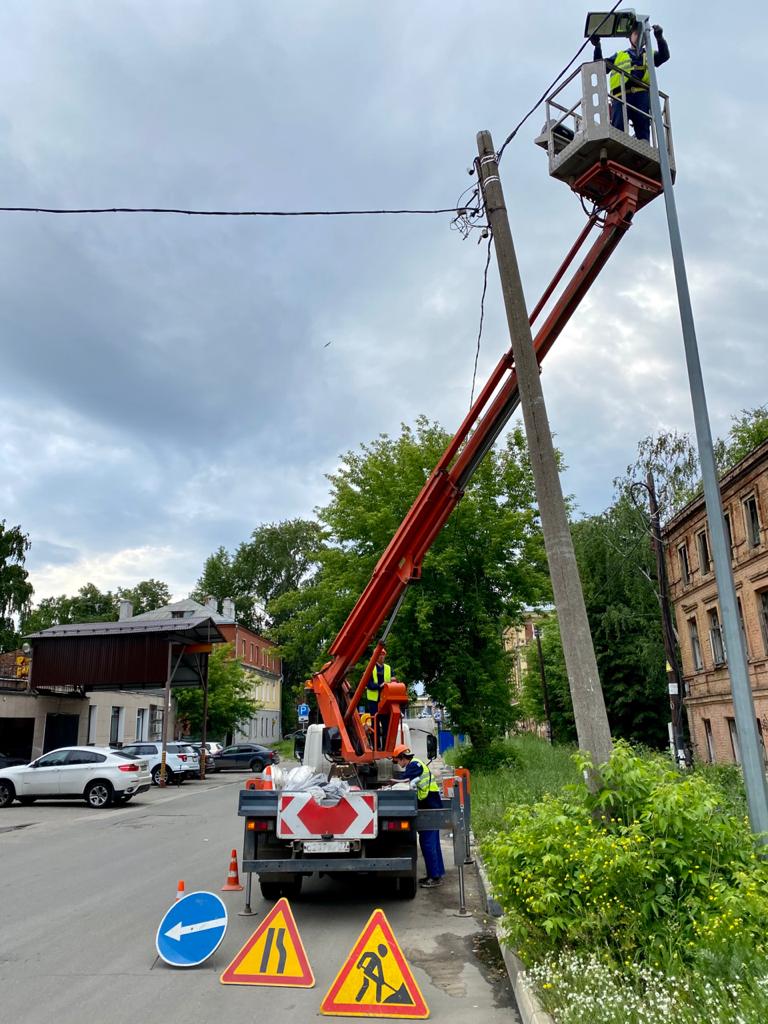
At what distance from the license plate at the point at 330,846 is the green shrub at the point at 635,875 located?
2504 millimetres

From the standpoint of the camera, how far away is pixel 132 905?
8328 mm

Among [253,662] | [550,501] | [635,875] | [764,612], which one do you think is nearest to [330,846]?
[635,875]

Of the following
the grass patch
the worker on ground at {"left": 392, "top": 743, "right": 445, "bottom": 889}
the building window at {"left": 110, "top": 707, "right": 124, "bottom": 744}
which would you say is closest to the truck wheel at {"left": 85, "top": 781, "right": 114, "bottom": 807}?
the grass patch

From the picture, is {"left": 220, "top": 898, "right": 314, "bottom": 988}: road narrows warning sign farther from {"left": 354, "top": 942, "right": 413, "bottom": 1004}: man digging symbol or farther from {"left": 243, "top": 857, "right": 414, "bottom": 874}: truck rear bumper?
{"left": 243, "top": 857, "right": 414, "bottom": 874}: truck rear bumper

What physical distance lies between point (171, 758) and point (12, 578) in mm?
19311

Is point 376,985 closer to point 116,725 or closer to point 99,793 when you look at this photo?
point 99,793

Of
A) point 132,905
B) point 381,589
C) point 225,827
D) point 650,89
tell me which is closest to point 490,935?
point 132,905

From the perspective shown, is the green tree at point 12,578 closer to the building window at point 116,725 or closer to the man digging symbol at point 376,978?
the building window at point 116,725

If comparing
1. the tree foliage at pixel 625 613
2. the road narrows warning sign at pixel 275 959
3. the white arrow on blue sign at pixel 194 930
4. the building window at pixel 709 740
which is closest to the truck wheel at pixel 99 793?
the white arrow on blue sign at pixel 194 930

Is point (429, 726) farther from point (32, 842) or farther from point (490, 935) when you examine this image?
point (490, 935)

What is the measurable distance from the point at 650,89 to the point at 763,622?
55.3ft

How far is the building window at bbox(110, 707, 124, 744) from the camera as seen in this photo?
3634 cm

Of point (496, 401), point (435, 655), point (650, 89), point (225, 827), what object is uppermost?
point (650, 89)

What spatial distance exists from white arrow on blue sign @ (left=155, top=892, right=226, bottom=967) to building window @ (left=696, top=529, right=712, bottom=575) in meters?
23.3
